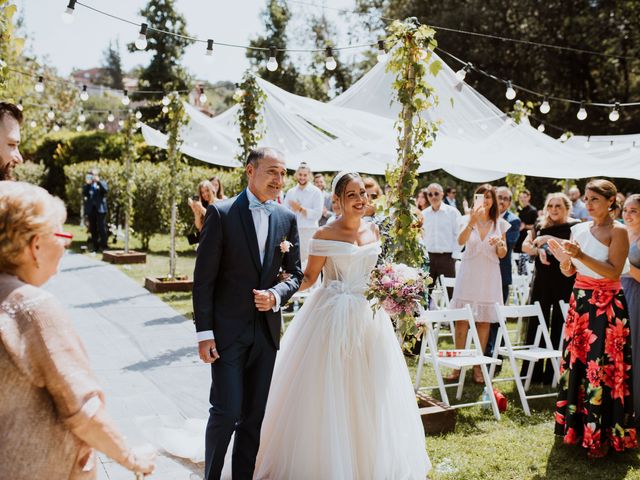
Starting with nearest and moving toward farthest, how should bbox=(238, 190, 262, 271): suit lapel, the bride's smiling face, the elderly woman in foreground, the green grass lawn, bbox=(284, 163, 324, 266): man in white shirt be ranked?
the elderly woman in foreground → bbox=(238, 190, 262, 271): suit lapel → the bride's smiling face → the green grass lawn → bbox=(284, 163, 324, 266): man in white shirt

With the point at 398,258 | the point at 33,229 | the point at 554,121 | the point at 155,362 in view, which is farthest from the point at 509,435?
the point at 554,121

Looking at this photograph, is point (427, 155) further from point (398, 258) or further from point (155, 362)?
point (155, 362)

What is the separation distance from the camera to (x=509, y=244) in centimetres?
852

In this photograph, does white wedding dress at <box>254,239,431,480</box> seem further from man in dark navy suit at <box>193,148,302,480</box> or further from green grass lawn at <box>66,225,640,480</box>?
green grass lawn at <box>66,225,640,480</box>

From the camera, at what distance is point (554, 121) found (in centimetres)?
2564

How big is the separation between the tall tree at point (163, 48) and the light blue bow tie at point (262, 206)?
34.1 meters

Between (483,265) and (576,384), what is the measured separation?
224cm

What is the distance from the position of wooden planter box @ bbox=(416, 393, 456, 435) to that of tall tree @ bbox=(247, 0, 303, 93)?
109 feet

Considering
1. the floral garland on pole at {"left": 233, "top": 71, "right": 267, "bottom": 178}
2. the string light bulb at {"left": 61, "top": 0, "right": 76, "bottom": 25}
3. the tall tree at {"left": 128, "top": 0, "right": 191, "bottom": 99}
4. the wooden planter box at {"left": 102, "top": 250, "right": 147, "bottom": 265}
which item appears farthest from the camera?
the tall tree at {"left": 128, "top": 0, "right": 191, "bottom": 99}

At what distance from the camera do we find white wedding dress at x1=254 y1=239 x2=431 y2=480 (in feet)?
13.0

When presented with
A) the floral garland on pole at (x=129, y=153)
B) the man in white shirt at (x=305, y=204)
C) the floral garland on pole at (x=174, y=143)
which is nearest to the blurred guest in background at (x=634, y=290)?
the man in white shirt at (x=305, y=204)

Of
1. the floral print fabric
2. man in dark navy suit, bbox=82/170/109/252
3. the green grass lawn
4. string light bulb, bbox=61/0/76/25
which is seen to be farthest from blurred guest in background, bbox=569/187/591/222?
man in dark navy suit, bbox=82/170/109/252

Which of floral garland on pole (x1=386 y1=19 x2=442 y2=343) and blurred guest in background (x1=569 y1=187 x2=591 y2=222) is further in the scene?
blurred guest in background (x1=569 y1=187 x2=591 y2=222)

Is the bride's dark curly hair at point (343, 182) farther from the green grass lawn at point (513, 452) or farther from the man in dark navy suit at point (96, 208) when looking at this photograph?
the man in dark navy suit at point (96, 208)
